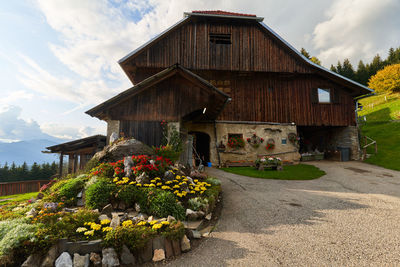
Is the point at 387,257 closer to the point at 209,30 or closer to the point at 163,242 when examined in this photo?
the point at 163,242

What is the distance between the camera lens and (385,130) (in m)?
19.3

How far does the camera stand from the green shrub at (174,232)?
3191mm

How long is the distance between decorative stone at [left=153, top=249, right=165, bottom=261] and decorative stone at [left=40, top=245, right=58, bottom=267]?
64.8 inches

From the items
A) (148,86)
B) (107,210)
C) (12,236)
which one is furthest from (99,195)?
(148,86)

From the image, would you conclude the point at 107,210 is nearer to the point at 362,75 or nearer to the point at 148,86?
the point at 148,86

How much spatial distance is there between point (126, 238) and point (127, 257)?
0.95 ft

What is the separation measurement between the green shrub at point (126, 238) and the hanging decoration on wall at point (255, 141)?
11.0 meters

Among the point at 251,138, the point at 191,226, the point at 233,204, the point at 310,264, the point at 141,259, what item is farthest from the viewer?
the point at 251,138

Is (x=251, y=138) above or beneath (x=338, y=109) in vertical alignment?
beneath

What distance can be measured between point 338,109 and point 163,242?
17.1 meters

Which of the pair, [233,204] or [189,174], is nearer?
[233,204]

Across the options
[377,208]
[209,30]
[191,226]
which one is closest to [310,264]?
[191,226]

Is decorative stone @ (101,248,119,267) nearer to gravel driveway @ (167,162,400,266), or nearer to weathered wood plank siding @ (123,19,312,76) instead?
gravel driveway @ (167,162,400,266)

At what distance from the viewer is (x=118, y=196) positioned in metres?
4.52
